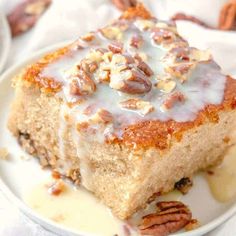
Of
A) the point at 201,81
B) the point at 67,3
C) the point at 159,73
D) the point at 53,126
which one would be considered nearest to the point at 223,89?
the point at 201,81

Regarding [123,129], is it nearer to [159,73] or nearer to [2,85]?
[159,73]

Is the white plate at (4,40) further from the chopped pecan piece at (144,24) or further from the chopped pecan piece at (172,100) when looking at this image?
the chopped pecan piece at (172,100)

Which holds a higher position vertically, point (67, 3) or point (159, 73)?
point (159, 73)

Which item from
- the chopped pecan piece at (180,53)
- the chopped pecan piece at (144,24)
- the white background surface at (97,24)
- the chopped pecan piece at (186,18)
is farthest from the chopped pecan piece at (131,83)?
the chopped pecan piece at (186,18)

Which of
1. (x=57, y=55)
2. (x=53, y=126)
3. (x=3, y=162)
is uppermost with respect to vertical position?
(x=57, y=55)

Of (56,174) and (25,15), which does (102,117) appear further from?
(25,15)

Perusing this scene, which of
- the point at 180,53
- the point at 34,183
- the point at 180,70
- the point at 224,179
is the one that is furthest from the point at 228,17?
the point at 34,183

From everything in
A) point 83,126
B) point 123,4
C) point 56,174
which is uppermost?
point 83,126
